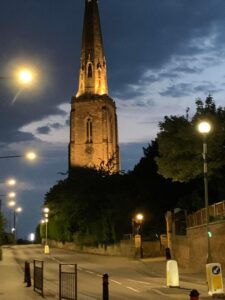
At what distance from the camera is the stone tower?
12394 centimetres

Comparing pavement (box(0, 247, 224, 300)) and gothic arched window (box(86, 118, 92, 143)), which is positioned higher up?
gothic arched window (box(86, 118, 92, 143))

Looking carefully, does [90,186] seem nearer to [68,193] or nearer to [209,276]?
[68,193]

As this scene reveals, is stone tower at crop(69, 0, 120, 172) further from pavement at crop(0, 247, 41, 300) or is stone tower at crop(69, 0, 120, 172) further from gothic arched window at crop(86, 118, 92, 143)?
pavement at crop(0, 247, 41, 300)

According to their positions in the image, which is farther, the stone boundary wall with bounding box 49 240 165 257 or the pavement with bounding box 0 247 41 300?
the stone boundary wall with bounding box 49 240 165 257

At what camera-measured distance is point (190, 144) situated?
147 ft

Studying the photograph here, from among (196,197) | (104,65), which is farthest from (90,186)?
(104,65)

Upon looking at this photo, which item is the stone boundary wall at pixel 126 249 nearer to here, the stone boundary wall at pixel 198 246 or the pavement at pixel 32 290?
the stone boundary wall at pixel 198 246

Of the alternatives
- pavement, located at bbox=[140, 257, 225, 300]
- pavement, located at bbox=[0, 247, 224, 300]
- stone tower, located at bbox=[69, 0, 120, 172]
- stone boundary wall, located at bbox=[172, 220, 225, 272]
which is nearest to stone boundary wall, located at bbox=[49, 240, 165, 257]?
stone boundary wall, located at bbox=[172, 220, 225, 272]

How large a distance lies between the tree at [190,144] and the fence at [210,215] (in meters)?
4.50

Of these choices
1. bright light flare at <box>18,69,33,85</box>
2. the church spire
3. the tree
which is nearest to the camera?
bright light flare at <box>18,69,33,85</box>

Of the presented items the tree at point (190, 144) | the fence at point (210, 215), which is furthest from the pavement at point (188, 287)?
the tree at point (190, 144)

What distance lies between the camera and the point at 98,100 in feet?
417

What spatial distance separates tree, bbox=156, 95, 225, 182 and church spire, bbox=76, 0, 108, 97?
84.1 metres

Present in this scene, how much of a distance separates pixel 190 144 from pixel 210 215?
322 inches
